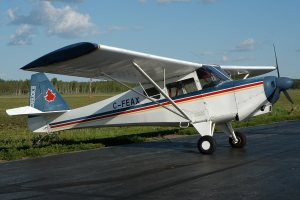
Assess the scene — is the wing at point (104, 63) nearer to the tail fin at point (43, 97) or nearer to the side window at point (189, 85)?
the side window at point (189, 85)

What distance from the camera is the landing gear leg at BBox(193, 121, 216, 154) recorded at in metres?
10.8

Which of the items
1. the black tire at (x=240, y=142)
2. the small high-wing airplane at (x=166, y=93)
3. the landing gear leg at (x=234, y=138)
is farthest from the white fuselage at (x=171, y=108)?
the black tire at (x=240, y=142)

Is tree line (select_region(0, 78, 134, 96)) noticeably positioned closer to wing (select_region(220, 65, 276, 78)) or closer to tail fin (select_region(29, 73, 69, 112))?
wing (select_region(220, 65, 276, 78))

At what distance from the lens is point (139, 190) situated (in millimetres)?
6598

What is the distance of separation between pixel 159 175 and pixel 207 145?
3.15 metres

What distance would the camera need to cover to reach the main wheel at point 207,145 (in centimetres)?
1074

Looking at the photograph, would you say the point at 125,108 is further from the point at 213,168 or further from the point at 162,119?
the point at 213,168

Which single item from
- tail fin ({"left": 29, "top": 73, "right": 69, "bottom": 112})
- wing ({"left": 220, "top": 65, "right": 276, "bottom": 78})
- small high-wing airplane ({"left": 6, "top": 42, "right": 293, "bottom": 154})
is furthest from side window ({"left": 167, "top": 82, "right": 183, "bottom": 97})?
tail fin ({"left": 29, "top": 73, "right": 69, "bottom": 112})

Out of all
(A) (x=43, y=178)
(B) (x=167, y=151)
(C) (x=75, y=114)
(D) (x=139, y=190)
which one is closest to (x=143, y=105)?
(B) (x=167, y=151)

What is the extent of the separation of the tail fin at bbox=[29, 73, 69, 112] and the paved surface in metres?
2.58

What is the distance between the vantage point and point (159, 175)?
7914 millimetres

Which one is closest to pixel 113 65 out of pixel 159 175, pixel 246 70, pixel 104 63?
pixel 104 63

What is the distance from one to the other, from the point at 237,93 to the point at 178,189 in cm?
495

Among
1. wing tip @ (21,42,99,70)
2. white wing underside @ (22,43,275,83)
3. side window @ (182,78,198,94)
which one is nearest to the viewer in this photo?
wing tip @ (21,42,99,70)
